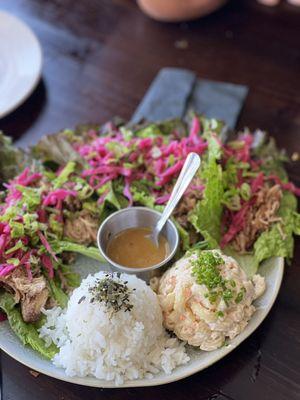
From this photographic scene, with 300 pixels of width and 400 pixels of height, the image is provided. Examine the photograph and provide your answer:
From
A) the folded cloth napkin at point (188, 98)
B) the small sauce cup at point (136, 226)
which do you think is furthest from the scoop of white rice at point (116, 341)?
the folded cloth napkin at point (188, 98)

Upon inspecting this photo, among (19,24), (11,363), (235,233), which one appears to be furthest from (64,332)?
(19,24)

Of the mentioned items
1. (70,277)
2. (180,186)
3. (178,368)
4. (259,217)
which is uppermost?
(180,186)

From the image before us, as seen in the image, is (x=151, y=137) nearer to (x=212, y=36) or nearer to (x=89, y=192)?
(x=89, y=192)

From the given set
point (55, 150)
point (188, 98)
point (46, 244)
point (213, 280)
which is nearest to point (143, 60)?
point (188, 98)

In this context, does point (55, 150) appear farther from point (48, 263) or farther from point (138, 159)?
point (48, 263)

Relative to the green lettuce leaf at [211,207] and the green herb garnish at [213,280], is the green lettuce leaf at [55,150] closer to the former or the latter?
the green lettuce leaf at [211,207]

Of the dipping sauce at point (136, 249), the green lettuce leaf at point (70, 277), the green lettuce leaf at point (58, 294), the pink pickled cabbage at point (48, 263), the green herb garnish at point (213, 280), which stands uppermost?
the green herb garnish at point (213, 280)
